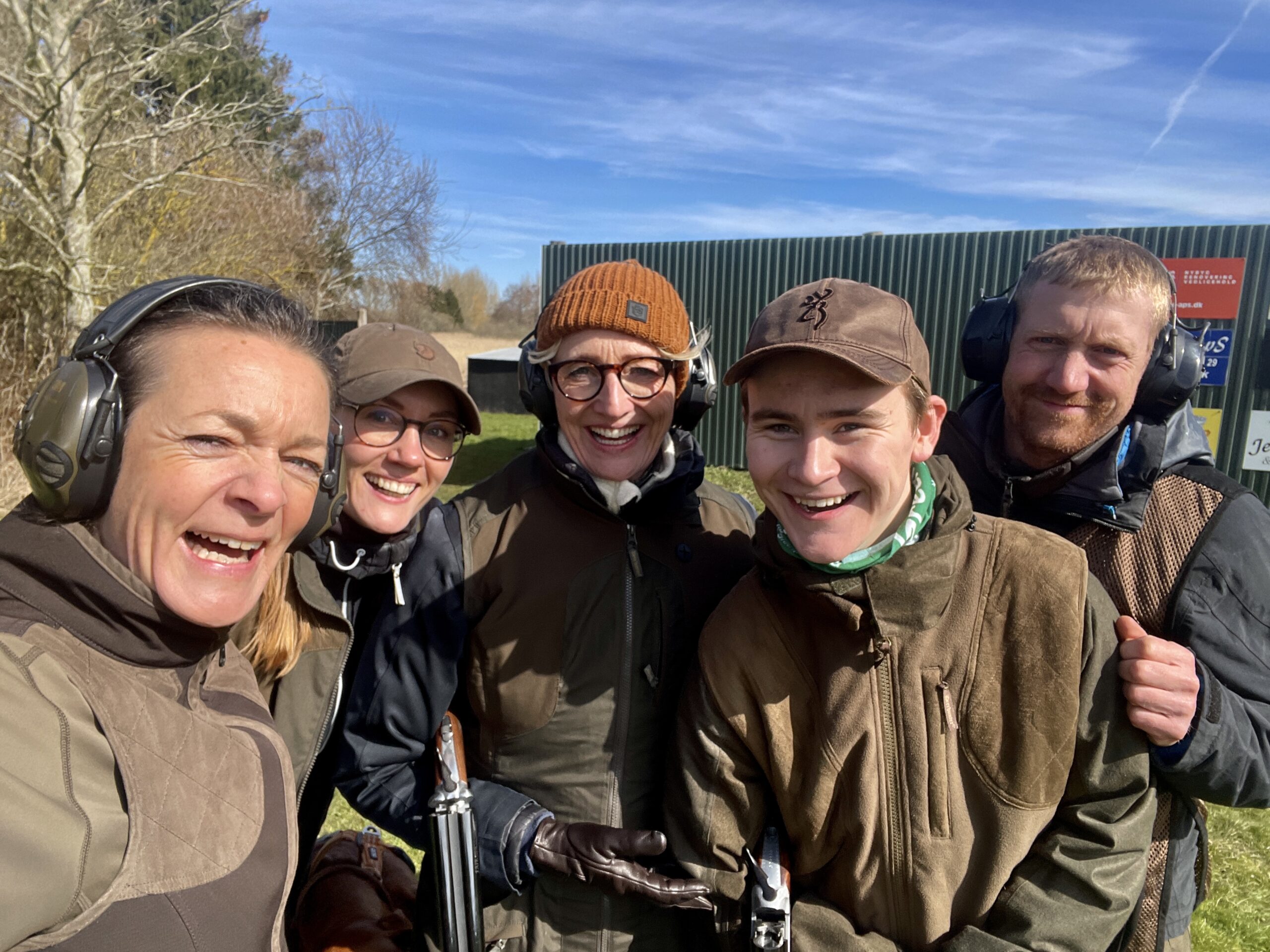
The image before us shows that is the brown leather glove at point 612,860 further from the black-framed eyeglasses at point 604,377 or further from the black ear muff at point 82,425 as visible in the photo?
the black ear muff at point 82,425

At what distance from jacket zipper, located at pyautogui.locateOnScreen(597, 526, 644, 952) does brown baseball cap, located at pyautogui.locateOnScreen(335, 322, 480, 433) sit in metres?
0.66

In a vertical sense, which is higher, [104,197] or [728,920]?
[104,197]

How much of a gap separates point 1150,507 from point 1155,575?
0.19m

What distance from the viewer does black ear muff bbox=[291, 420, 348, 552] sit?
5.82 ft

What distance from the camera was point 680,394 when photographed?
245 centimetres

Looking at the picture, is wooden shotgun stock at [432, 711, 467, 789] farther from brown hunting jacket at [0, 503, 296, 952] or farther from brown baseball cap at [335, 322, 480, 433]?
brown baseball cap at [335, 322, 480, 433]

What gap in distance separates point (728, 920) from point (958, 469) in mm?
1432

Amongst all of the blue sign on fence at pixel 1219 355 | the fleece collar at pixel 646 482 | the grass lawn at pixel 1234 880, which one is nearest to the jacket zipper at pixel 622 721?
the fleece collar at pixel 646 482

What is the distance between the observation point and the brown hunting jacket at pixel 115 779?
3.73ft

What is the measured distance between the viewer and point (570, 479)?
2.22m

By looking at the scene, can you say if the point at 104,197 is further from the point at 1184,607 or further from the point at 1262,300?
the point at 1262,300

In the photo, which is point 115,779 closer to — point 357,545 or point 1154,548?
point 357,545

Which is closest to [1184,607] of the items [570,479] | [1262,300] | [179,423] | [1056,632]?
[1056,632]

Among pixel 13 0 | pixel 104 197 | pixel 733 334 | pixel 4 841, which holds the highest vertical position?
pixel 13 0
